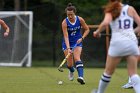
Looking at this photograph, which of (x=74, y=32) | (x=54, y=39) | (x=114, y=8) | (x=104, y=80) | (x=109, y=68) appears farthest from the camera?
(x=54, y=39)

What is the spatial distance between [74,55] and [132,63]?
5.74 meters

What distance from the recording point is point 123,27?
11.6 metres

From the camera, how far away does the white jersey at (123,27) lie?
11.5 meters

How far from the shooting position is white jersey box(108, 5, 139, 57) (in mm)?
11430

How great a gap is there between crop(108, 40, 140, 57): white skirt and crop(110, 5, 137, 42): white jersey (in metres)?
0.08

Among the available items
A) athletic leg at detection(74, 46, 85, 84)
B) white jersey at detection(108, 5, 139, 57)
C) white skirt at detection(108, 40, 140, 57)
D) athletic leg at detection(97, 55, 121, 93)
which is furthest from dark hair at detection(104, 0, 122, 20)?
athletic leg at detection(74, 46, 85, 84)

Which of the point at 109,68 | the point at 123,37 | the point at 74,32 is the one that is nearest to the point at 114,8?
the point at 123,37

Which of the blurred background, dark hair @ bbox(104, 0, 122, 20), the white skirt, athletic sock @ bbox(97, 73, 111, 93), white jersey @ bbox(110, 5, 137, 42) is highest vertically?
dark hair @ bbox(104, 0, 122, 20)

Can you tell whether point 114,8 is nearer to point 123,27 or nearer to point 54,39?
point 123,27

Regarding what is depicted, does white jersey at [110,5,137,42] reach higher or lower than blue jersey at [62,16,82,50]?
higher

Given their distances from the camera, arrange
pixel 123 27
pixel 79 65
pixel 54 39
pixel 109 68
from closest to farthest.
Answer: pixel 123 27 < pixel 109 68 < pixel 79 65 < pixel 54 39

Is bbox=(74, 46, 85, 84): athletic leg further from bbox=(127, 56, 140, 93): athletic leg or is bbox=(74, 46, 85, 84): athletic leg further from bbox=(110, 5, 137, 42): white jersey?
bbox=(110, 5, 137, 42): white jersey

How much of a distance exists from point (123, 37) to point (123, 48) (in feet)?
0.69

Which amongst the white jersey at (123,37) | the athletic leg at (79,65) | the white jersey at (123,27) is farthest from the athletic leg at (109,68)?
the athletic leg at (79,65)
